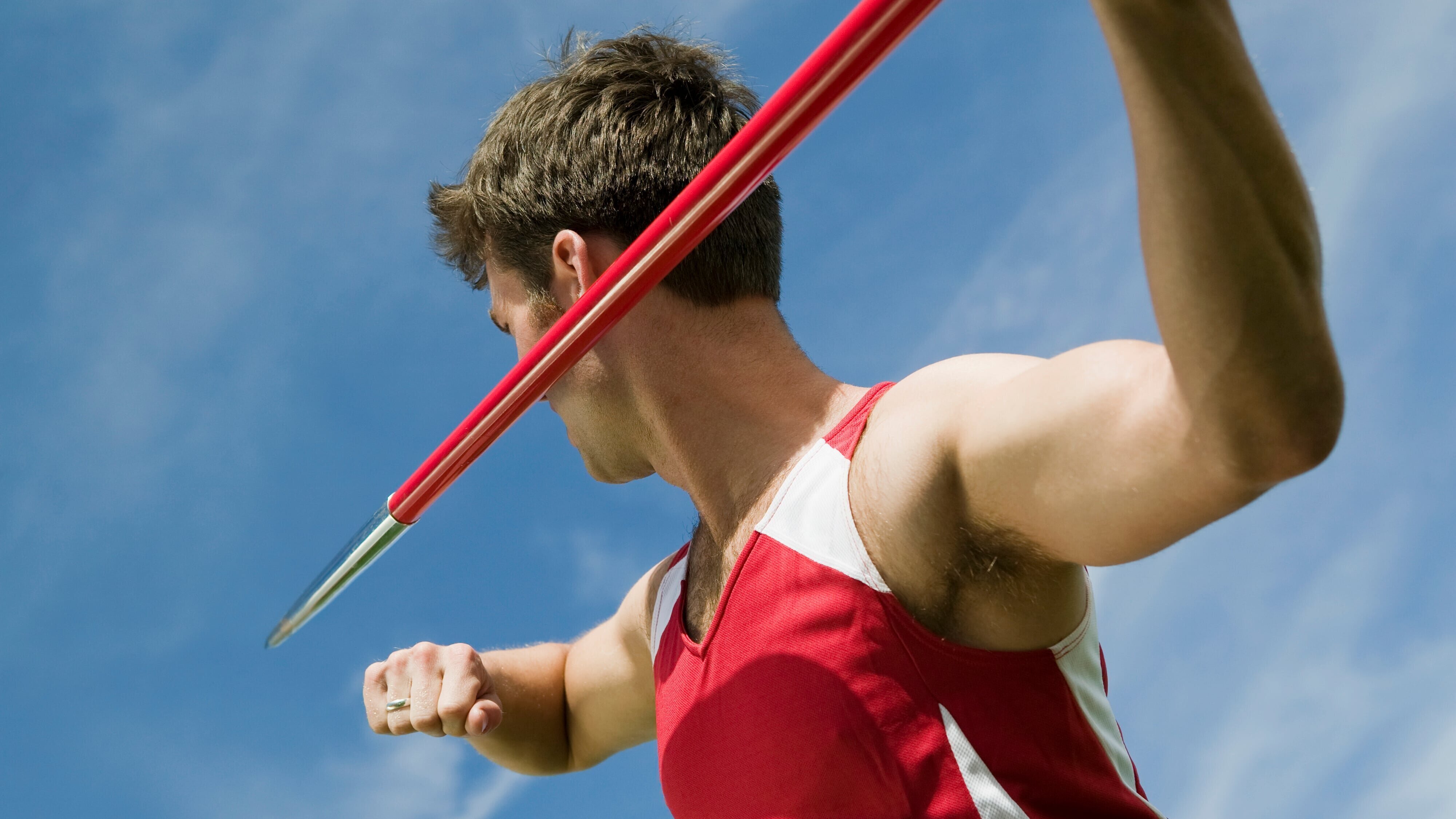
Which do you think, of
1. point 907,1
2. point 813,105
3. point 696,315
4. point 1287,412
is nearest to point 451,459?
point 696,315

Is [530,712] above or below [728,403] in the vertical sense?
below

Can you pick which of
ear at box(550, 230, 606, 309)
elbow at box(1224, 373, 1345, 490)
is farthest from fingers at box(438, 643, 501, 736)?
elbow at box(1224, 373, 1345, 490)

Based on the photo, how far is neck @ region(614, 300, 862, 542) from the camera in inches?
88.1

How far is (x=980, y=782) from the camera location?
1743mm

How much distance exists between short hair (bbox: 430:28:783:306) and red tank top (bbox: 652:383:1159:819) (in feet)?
2.17

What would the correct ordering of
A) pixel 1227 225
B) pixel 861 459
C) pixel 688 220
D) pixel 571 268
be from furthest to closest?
pixel 571 268 → pixel 861 459 → pixel 688 220 → pixel 1227 225

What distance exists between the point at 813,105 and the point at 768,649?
1.02 meters

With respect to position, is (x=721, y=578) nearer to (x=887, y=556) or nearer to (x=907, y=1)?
(x=887, y=556)

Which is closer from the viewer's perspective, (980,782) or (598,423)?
(980,782)

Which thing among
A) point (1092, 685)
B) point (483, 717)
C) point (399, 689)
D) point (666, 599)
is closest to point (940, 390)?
point (1092, 685)

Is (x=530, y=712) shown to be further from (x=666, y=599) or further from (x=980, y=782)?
(x=980, y=782)

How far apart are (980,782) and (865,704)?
0.23 meters

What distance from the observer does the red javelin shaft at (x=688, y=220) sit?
4.40ft

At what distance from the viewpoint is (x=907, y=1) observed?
4.20 feet
